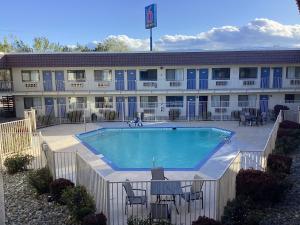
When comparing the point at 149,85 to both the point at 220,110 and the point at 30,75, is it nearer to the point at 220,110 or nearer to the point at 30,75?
the point at 220,110

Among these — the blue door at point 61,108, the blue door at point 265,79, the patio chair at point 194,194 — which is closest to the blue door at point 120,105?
the blue door at point 61,108

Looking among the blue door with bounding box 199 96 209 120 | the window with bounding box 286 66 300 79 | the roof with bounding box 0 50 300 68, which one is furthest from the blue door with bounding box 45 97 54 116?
the window with bounding box 286 66 300 79

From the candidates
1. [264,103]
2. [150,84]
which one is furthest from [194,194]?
[264,103]

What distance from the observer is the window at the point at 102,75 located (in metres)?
30.0

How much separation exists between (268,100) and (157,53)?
36.8 feet

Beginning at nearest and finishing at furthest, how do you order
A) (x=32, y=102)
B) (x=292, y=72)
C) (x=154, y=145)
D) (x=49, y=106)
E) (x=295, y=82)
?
1. (x=154, y=145)
2. (x=295, y=82)
3. (x=292, y=72)
4. (x=49, y=106)
5. (x=32, y=102)

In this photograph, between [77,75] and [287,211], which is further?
[77,75]

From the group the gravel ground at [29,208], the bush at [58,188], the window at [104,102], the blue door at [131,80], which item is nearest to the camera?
the gravel ground at [29,208]

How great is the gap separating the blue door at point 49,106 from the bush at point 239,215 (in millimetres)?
24247

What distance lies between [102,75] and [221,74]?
1126 centimetres

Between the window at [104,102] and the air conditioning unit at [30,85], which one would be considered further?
the window at [104,102]

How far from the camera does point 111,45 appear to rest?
222 feet

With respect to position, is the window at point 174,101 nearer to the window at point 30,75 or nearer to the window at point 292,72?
the window at point 292,72

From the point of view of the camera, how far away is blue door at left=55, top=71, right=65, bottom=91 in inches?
1171
